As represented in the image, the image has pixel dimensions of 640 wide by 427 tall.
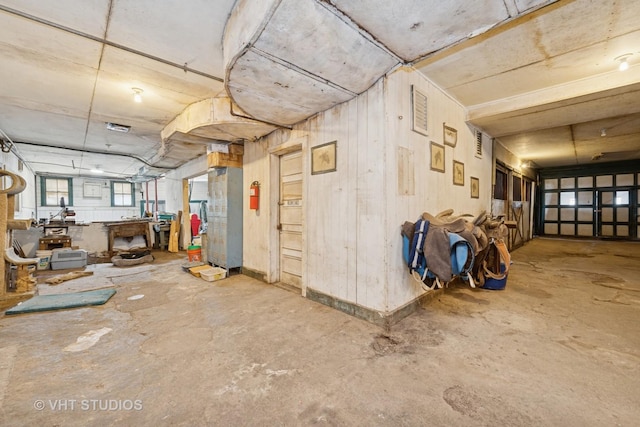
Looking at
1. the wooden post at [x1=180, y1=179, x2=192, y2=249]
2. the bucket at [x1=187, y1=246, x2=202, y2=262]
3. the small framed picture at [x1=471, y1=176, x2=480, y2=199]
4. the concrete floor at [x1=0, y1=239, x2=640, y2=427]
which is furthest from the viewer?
the wooden post at [x1=180, y1=179, x2=192, y2=249]

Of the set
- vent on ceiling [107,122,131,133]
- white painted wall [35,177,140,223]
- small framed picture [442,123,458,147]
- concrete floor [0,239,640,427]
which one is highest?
vent on ceiling [107,122,131,133]

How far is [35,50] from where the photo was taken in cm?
269

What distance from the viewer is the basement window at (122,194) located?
12.1m

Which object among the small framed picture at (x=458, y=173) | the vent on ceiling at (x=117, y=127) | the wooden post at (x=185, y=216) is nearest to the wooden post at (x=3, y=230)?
the vent on ceiling at (x=117, y=127)

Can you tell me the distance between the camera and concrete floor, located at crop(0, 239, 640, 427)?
5.01ft

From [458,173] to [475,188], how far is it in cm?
82

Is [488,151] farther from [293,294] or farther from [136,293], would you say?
[136,293]

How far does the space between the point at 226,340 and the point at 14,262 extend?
3079mm

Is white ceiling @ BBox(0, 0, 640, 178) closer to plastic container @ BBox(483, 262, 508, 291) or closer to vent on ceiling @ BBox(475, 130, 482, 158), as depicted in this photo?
vent on ceiling @ BBox(475, 130, 482, 158)

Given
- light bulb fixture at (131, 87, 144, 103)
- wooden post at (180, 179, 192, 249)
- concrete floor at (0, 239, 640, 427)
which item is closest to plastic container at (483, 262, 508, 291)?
concrete floor at (0, 239, 640, 427)

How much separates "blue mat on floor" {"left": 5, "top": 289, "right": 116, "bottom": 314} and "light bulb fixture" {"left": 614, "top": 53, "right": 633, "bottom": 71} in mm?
6584

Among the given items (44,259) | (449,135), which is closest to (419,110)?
(449,135)

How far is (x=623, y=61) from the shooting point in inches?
107

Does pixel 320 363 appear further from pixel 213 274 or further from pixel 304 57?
pixel 213 274
